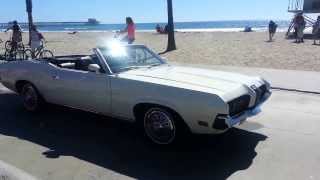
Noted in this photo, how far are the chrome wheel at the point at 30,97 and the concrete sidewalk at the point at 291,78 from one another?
593cm

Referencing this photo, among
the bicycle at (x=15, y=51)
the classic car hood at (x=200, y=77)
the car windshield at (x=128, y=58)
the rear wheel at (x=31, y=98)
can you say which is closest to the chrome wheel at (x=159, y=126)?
the classic car hood at (x=200, y=77)

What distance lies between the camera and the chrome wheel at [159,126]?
6.11 meters

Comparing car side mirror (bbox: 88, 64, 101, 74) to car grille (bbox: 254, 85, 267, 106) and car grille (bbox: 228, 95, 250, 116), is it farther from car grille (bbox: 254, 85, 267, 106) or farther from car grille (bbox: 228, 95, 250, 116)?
car grille (bbox: 254, 85, 267, 106)

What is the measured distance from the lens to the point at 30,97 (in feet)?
27.2

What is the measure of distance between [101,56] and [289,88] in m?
5.71

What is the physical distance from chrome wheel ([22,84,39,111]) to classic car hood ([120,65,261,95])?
225cm

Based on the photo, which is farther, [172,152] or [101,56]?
[101,56]

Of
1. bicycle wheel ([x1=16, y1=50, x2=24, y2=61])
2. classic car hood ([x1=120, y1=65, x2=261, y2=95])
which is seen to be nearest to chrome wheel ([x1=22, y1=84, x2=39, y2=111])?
classic car hood ([x1=120, y1=65, x2=261, y2=95])

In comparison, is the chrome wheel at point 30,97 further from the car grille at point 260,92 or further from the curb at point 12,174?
the car grille at point 260,92

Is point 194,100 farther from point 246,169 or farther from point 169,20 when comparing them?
point 169,20

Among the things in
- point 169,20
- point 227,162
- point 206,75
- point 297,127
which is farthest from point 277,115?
point 169,20

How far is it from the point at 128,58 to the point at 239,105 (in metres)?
2.07

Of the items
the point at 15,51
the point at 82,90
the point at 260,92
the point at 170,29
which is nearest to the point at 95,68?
the point at 82,90

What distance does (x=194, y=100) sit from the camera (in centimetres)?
576
